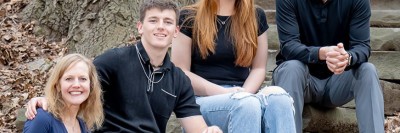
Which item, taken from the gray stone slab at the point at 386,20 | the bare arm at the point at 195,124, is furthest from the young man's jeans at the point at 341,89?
the gray stone slab at the point at 386,20

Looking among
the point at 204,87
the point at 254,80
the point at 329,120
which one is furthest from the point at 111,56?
the point at 329,120

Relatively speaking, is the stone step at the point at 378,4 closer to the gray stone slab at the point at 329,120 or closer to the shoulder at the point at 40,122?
the gray stone slab at the point at 329,120

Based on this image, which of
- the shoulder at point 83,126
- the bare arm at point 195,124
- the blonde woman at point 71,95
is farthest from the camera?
the bare arm at point 195,124

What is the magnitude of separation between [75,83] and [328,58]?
155 centimetres

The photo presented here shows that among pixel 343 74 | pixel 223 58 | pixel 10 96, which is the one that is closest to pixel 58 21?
pixel 10 96

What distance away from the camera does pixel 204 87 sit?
354 centimetres

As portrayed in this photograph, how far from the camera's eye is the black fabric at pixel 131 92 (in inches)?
120

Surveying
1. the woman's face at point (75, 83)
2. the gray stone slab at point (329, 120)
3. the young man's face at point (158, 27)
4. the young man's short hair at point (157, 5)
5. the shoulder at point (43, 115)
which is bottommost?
the gray stone slab at point (329, 120)

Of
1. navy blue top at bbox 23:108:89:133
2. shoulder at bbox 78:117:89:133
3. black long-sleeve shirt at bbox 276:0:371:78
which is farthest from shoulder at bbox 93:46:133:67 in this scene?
black long-sleeve shirt at bbox 276:0:371:78

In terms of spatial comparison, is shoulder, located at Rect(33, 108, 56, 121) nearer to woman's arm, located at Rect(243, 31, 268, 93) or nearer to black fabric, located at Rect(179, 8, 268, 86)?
black fabric, located at Rect(179, 8, 268, 86)

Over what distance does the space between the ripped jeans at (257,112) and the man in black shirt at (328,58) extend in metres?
0.36

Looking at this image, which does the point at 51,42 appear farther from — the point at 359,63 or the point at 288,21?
the point at 359,63

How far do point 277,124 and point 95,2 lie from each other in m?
2.82

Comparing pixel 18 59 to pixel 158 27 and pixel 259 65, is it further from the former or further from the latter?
pixel 158 27
